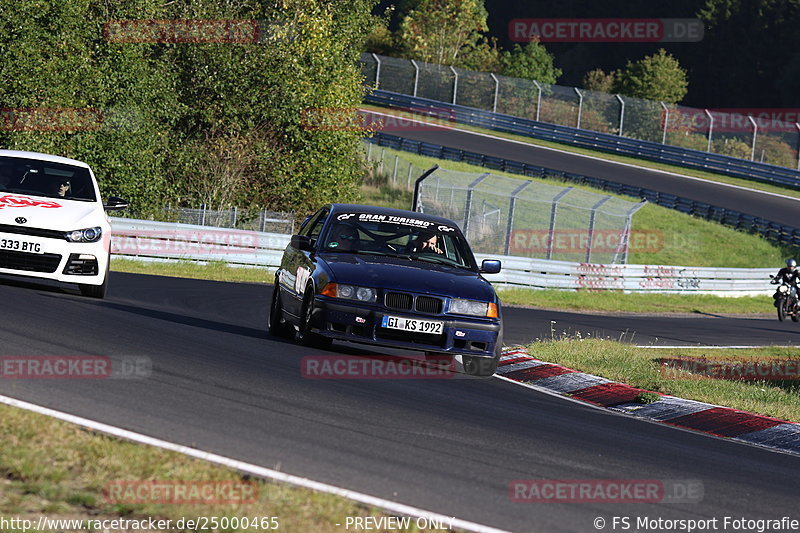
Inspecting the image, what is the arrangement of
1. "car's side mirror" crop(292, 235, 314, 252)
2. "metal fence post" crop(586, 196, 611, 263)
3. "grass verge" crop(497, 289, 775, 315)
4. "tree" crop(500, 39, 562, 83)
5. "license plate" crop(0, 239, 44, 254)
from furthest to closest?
"tree" crop(500, 39, 562, 83)
"metal fence post" crop(586, 196, 611, 263)
"grass verge" crop(497, 289, 775, 315)
"license plate" crop(0, 239, 44, 254)
"car's side mirror" crop(292, 235, 314, 252)

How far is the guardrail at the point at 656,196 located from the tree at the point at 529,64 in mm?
30323

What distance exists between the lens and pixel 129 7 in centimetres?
2970

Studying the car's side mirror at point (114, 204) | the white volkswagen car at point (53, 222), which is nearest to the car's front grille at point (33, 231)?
the white volkswagen car at point (53, 222)

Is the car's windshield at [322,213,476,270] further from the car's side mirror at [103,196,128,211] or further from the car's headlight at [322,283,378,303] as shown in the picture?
the car's side mirror at [103,196,128,211]

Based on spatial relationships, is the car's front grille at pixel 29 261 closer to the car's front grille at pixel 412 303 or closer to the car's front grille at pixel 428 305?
the car's front grille at pixel 412 303

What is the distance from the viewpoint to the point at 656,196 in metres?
44.0

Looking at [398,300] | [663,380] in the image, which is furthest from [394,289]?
[663,380]

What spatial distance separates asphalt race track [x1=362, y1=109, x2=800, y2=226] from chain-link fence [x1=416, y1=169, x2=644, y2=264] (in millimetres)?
6069

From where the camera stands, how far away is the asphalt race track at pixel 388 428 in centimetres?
609

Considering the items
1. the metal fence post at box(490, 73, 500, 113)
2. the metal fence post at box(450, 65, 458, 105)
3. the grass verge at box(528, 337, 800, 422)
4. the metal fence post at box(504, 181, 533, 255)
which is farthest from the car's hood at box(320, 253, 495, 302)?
the metal fence post at box(450, 65, 458, 105)

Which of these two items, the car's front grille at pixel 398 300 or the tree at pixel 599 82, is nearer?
the car's front grille at pixel 398 300

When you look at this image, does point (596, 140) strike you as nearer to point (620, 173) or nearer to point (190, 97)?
point (620, 173)

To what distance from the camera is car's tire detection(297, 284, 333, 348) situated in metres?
10.9

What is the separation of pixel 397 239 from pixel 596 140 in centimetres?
4461
